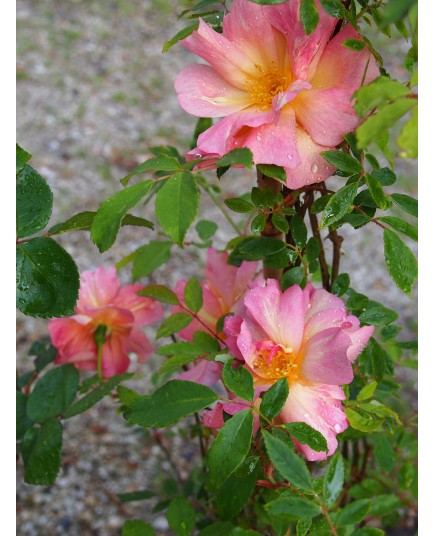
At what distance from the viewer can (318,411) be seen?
A: 24.7 inches

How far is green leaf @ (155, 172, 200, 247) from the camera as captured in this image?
557 mm

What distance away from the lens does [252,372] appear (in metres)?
0.66

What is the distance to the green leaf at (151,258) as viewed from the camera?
99cm

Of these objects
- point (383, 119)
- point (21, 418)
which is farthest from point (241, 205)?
point (21, 418)

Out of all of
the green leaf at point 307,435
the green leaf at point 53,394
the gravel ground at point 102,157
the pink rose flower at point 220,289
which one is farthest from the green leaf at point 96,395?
the gravel ground at point 102,157

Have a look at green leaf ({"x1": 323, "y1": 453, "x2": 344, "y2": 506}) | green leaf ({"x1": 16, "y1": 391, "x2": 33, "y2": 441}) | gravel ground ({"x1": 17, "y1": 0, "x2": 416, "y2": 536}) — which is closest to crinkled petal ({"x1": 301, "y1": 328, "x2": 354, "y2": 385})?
green leaf ({"x1": 323, "y1": 453, "x2": 344, "y2": 506})

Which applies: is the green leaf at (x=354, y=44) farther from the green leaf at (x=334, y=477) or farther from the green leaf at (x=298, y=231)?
the green leaf at (x=334, y=477)

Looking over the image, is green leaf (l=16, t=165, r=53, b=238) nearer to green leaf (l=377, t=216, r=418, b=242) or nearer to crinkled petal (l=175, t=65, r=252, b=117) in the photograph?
crinkled petal (l=175, t=65, r=252, b=117)

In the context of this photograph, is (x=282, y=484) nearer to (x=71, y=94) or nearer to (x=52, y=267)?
(x=52, y=267)

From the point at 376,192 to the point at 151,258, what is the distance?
0.46 meters

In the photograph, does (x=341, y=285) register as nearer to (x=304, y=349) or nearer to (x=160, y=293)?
(x=304, y=349)

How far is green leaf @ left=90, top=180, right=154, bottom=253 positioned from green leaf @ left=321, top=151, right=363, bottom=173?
0.50 feet

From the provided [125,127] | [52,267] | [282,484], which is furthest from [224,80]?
[125,127]

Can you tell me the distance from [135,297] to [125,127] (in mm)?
1964
